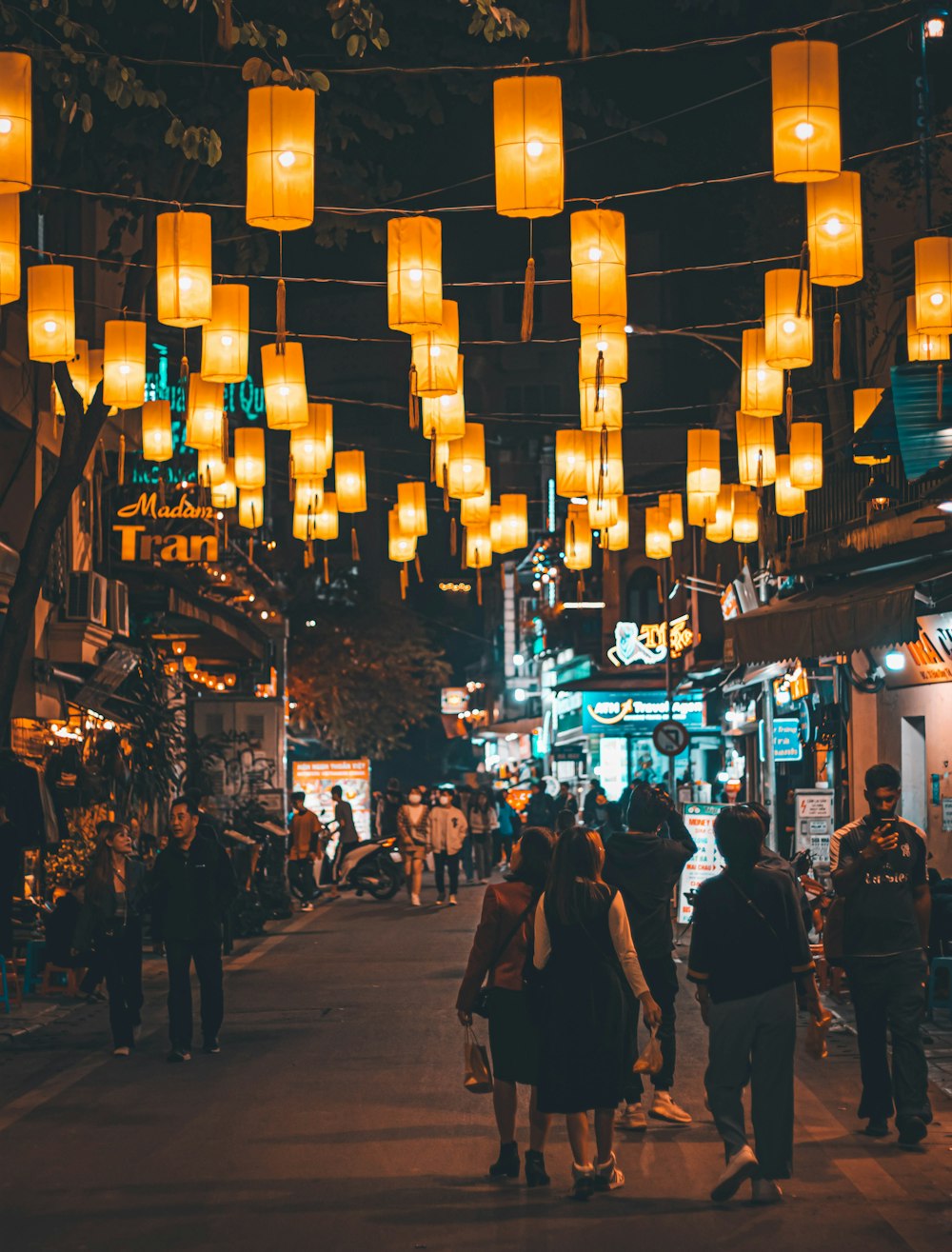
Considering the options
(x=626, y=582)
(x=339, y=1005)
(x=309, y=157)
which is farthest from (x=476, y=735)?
(x=309, y=157)

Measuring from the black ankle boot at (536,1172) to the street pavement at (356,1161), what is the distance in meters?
0.08

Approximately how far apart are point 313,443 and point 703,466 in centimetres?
530

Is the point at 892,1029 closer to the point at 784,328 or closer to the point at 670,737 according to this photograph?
the point at 784,328

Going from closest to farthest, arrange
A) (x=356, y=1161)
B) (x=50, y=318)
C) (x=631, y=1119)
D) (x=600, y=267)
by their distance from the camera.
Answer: (x=356, y=1161)
(x=631, y=1119)
(x=600, y=267)
(x=50, y=318)

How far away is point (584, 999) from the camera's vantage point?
8648 millimetres

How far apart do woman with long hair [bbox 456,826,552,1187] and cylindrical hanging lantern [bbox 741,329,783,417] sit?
32.5 feet

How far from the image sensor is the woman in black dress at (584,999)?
28.1ft

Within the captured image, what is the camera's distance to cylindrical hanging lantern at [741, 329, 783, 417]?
60.3 feet

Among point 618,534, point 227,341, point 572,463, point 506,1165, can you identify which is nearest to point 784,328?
point 227,341

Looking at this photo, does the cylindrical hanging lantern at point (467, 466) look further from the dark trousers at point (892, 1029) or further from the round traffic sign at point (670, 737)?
the round traffic sign at point (670, 737)

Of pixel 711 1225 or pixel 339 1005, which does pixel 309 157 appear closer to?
pixel 711 1225

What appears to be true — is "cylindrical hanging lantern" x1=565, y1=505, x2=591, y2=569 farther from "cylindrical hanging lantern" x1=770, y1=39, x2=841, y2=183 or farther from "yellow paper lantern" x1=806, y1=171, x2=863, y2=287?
"cylindrical hanging lantern" x1=770, y1=39, x2=841, y2=183

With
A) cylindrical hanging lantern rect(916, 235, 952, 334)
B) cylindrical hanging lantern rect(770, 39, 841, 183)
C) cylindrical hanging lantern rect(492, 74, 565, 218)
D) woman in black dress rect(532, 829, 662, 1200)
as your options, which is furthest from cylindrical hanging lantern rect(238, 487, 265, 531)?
woman in black dress rect(532, 829, 662, 1200)

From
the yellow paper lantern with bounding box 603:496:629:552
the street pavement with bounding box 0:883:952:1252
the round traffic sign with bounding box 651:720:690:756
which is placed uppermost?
the yellow paper lantern with bounding box 603:496:629:552
